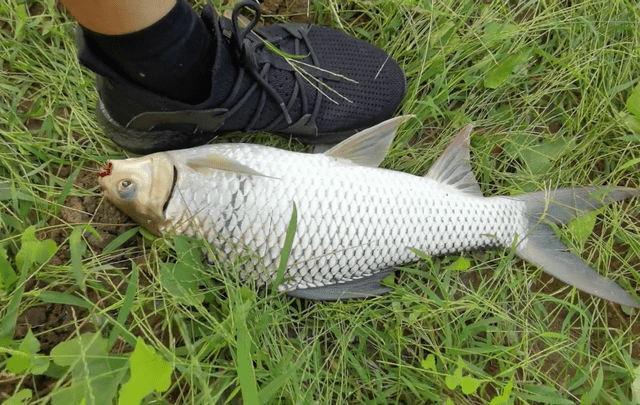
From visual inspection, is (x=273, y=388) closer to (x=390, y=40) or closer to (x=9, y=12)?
(x=390, y=40)

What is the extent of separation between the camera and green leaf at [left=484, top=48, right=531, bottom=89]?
188 cm

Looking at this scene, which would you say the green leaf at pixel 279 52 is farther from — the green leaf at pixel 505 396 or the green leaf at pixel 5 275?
the green leaf at pixel 505 396

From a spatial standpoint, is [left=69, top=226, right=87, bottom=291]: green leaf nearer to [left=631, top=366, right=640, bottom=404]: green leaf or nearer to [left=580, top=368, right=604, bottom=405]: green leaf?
[left=580, top=368, right=604, bottom=405]: green leaf

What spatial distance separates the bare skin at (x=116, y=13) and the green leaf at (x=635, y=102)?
6.08 feet

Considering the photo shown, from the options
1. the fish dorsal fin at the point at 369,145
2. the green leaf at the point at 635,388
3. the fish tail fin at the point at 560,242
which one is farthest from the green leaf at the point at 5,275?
the green leaf at the point at 635,388

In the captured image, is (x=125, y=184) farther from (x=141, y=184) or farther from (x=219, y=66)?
(x=219, y=66)

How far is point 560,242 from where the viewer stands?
5.91ft

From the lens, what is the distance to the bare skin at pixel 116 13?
111 cm

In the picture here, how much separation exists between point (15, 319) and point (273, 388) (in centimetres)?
84

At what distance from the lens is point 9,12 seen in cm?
179

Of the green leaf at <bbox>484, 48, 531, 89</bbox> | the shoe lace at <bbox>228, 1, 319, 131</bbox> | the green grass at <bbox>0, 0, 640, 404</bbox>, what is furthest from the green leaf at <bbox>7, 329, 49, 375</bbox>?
the green leaf at <bbox>484, 48, 531, 89</bbox>

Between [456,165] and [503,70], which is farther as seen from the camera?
[503,70]

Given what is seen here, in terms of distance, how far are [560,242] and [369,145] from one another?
86cm

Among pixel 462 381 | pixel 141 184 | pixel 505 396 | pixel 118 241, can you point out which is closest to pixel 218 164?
pixel 141 184
